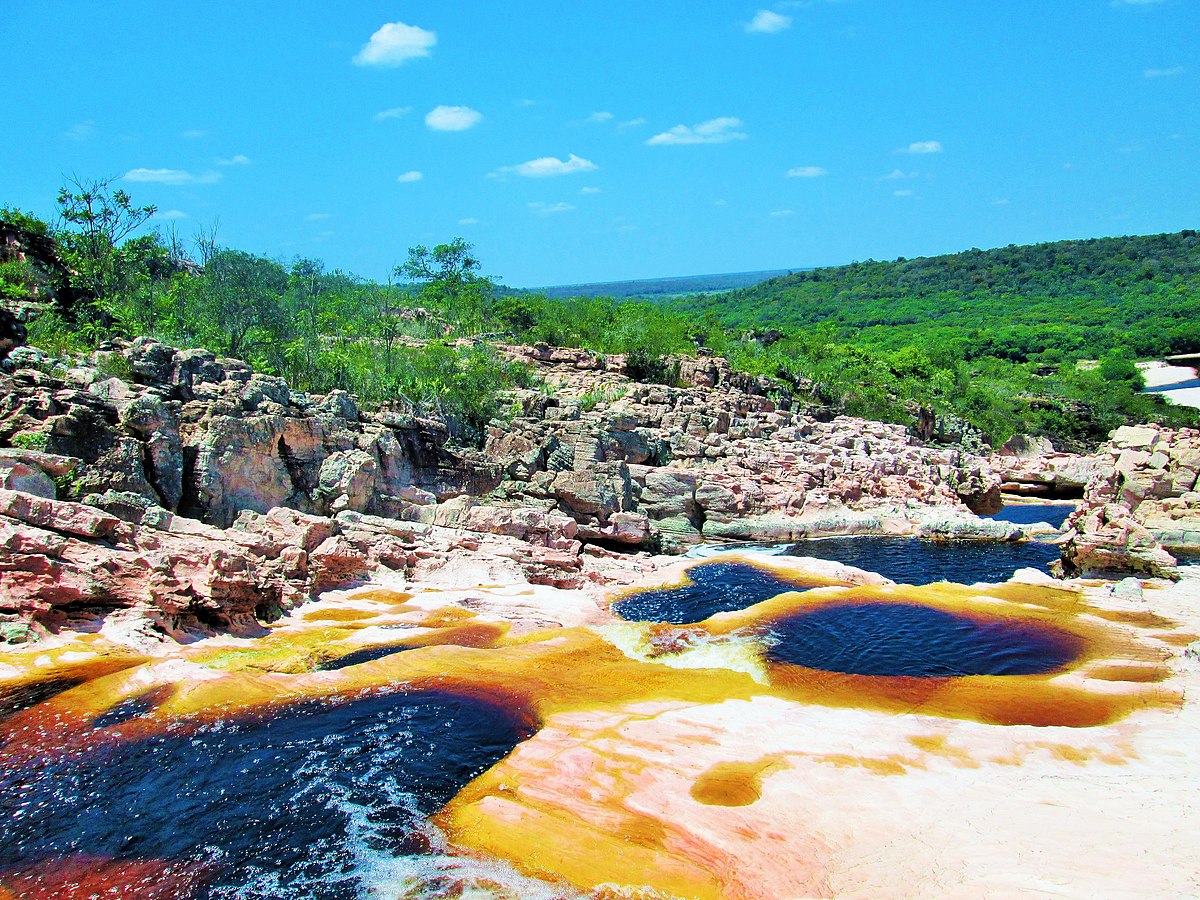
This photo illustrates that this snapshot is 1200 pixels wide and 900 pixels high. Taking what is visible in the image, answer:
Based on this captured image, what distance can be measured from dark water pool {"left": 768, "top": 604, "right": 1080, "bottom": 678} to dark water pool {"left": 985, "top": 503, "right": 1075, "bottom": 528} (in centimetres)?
2143

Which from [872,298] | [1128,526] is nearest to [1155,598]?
[1128,526]

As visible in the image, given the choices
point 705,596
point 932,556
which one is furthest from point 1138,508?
point 705,596

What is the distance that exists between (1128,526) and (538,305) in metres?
51.4

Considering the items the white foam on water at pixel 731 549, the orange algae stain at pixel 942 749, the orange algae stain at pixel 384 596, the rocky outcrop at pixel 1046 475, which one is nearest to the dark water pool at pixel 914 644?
the orange algae stain at pixel 942 749

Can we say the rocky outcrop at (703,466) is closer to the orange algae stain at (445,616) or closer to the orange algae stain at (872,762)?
the orange algae stain at (445,616)

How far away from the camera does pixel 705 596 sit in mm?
24344

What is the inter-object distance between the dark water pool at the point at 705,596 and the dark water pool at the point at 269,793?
8562mm

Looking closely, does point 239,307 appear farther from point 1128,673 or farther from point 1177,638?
point 1177,638

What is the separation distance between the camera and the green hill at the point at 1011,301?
3944 inches

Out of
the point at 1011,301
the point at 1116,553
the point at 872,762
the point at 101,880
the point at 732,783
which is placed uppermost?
the point at 1011,301

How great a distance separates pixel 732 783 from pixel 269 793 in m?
6.92

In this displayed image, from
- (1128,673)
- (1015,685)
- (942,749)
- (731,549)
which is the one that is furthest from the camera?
(731,549)

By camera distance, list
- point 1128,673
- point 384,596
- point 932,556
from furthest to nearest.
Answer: point 932,556
point 384,596
point 1128,673

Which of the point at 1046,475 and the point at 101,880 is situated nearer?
the point at 101,880
